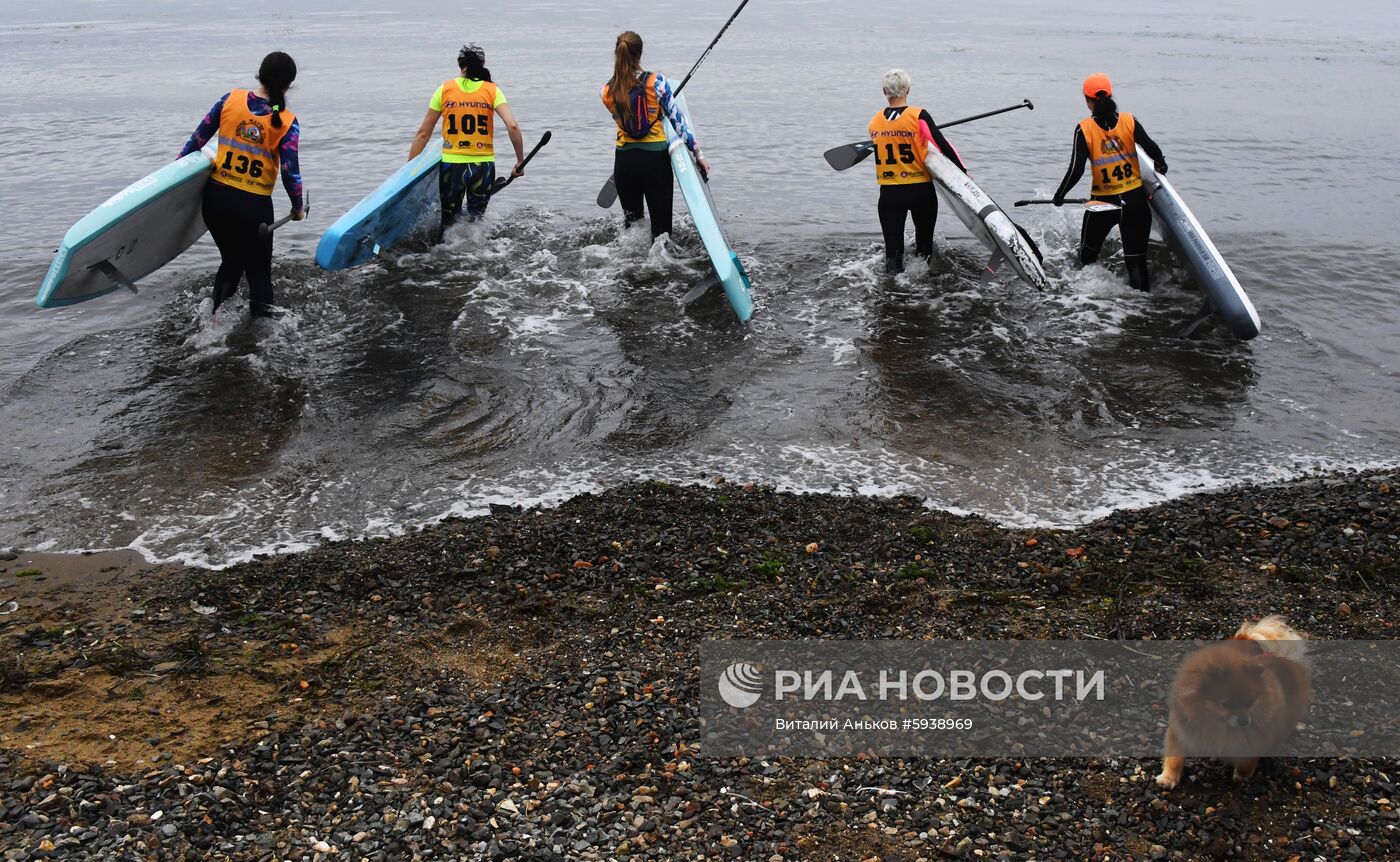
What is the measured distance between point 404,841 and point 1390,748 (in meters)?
3.26

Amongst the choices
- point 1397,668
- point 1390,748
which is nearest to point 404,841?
point 1390,748

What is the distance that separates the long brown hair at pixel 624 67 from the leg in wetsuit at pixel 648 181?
54 cm

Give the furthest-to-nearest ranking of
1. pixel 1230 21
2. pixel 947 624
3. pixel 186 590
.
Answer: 1. pixel 1230 21
2. pixel 186 590
3. pixel 947 624

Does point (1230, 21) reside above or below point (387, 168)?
above

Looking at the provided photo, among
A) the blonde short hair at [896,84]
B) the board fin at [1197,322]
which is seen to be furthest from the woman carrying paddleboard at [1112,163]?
the blonde short hair at [896,84]

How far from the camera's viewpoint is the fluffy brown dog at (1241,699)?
10.9 ft

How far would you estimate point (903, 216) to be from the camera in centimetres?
916

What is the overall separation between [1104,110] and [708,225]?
3160mm

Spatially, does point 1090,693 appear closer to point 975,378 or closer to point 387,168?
point 975,378

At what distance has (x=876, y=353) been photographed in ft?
27.3

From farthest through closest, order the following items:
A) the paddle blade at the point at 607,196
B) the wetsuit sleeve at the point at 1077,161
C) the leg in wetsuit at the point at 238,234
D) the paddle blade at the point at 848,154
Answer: the paddle blade at the point at 607,196
the paddle blade at the point at 848,154
the wetsuit sleeve at the point at 1077,161
the leg in wetsuit at the point at 238,234

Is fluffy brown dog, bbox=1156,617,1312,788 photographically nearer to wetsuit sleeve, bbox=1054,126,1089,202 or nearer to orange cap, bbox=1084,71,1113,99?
wetsuit sleeve, bbox=1054,126,1089,202

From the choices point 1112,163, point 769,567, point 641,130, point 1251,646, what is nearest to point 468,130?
point 641,130

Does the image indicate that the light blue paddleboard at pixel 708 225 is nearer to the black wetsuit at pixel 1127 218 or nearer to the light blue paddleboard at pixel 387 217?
the light blue paddleboard at pixel 387 217
